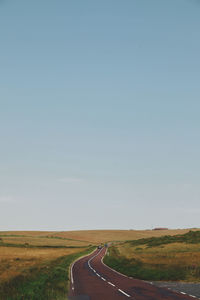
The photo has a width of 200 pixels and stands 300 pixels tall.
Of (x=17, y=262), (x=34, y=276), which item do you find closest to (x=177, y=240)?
(x=17, y=262)

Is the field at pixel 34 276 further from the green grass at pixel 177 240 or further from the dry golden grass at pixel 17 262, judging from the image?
the green grass at pixel 177 240

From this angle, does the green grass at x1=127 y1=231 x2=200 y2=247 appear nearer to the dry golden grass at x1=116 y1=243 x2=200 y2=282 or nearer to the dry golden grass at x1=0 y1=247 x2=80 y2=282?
the dry golden grass at x1=116 y1=243 x2=200 y2=282

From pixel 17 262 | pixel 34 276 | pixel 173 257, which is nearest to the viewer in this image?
pixel 34 276

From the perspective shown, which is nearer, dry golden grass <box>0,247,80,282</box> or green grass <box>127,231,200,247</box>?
dry golden grass <box>0,247,80,282</box>

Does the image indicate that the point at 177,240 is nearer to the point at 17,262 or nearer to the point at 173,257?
the point at 173,257

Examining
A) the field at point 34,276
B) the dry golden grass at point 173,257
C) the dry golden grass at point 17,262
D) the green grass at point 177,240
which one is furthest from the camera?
the green grass at point 177,240

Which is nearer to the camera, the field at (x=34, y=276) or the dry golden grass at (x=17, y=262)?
the field at (x=34, y=276)

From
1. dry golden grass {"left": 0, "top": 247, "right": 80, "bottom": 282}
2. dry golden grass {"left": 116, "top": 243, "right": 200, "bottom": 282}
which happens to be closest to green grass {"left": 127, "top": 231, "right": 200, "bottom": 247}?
dry golden grass {"left": 116, "top": 243, "right": 200, "bottom": 282}

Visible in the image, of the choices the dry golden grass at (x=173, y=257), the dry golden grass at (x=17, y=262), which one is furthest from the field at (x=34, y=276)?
the dry golden grass at (x=173, y=257)

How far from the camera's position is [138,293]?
21.5 meters

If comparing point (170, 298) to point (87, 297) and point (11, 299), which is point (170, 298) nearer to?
point (87, 297)

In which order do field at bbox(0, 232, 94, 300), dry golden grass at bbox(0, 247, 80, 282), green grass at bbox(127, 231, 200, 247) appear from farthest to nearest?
1. green grass at bbox(127, 231, 200, 247)
2. dry golden grass at bbox(0, 247, 80, 282)
3. field at bbox(0, 232, 94, 300)

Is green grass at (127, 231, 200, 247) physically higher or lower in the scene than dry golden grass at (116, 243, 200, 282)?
higher

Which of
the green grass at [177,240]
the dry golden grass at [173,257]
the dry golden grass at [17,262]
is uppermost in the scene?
the green grass at [177,240]
